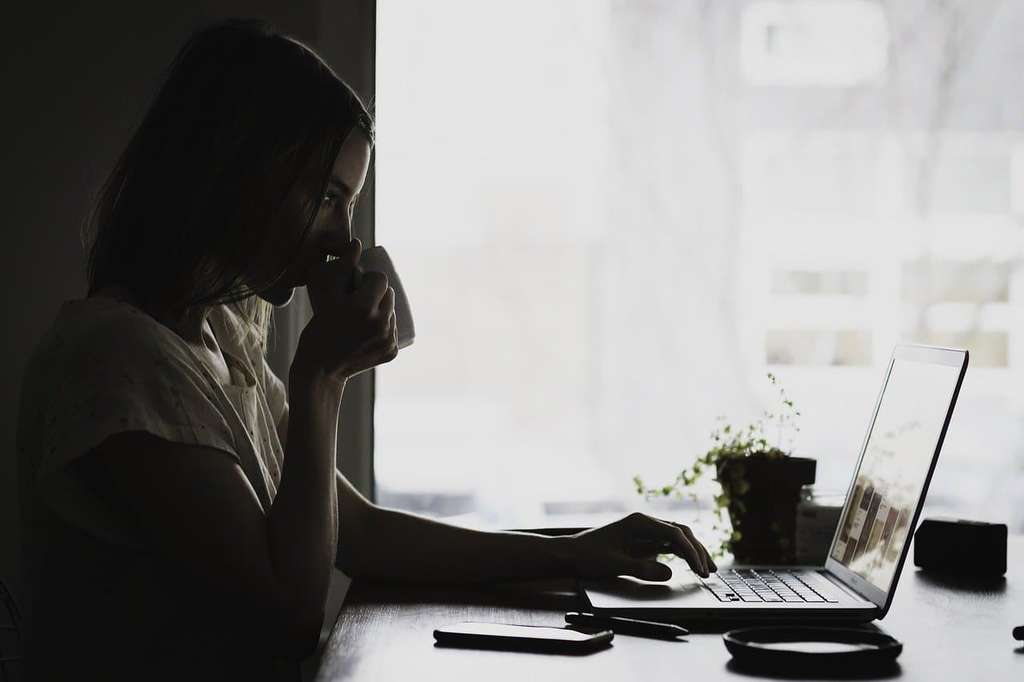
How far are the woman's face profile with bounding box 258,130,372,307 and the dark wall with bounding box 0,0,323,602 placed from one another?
0.97 meters

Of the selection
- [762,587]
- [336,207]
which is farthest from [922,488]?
[336,207]

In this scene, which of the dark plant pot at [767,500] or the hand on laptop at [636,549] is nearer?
the hand on laptop at [636,549]

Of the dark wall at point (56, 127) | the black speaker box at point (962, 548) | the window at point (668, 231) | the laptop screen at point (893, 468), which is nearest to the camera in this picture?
the laptop screen at point (893, 468)

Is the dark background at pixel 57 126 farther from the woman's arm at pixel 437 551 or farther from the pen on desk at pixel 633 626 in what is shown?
the pen on desk at pixel 633 626

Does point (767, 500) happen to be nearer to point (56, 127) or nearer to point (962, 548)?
point (962, 548)

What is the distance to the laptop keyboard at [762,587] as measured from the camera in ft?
4.00

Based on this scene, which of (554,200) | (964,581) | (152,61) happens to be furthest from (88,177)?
(964,581)

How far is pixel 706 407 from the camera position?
91.9 inches

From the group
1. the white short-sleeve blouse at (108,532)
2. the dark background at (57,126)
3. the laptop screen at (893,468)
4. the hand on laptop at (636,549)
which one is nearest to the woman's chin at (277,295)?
the white short-sleeve blouse at (108,532)

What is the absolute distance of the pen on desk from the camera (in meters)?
1.09

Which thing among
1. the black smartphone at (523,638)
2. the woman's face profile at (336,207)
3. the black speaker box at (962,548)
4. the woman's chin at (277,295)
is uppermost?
→ the woman's face profile at (336,207)

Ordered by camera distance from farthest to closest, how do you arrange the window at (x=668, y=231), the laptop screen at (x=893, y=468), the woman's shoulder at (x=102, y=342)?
the window at (x=668, y=231) → the laptop screen at (x=893, y=468) → the woman's shoulder at (x=102, y=342)

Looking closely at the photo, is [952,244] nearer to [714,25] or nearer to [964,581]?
[714,25]

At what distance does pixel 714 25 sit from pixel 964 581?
4.21 feet
